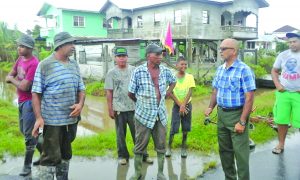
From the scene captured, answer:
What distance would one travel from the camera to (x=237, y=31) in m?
26.7

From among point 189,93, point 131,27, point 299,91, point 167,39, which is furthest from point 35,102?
point 131,27

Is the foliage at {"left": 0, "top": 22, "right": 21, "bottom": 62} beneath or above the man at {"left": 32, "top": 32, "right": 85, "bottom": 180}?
above

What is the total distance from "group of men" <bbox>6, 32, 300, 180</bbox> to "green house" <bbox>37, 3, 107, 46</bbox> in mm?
29730

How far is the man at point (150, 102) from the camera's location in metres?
4.28

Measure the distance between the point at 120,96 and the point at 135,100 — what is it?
2.33ft

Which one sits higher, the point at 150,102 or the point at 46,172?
the point at 150,102

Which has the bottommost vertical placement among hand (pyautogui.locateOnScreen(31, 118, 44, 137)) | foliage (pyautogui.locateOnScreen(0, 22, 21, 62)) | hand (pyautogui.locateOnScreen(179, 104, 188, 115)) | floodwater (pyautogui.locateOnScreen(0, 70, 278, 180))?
floodwater (pyautogui.locateOnScreen(0, 70, 278, 180))

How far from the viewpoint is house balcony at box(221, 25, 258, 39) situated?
26516mm

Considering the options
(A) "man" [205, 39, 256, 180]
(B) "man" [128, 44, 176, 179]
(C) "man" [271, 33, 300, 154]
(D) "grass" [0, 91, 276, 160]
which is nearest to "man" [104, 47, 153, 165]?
(D) "grass" [0, 91, 276, 160]

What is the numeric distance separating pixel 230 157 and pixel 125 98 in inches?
76.7

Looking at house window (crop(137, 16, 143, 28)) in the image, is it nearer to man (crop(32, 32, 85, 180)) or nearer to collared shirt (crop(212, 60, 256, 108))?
man (crop(32, 32, 85, 180))

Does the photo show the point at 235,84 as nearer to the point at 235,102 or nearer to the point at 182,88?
the point at 235,102

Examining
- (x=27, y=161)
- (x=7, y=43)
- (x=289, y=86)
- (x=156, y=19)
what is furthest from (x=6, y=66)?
(x=289, y=86)

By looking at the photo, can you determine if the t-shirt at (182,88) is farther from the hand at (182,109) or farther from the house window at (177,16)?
the house window at (177,16)
